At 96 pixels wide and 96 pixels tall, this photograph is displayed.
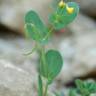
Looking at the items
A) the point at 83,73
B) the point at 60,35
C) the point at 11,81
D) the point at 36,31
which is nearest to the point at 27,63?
the point at 83,73

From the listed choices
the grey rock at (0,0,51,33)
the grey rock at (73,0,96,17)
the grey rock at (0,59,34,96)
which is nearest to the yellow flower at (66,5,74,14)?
the grey rock at (0,59,34,96)

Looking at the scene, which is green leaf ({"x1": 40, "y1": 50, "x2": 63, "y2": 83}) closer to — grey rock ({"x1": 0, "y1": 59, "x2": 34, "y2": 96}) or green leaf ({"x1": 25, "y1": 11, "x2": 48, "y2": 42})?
green leaf ({"x1": 25, "y1": 11, "x2": 48, "y2": 42})

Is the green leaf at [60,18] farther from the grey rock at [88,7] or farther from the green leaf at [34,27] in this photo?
the grey rock at [88,7]

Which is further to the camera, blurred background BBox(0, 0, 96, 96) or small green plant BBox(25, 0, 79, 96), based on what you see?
blurred background BBox(0, 0, 96, 96)

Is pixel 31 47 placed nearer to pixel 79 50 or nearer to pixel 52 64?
pixel 79 50

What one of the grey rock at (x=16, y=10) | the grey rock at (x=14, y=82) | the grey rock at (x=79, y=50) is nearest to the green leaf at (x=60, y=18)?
the grey rock at (x=14, y=82)

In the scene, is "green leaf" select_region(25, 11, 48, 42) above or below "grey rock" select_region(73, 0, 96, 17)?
above

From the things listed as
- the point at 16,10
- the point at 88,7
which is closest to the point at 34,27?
the point at 16,10
